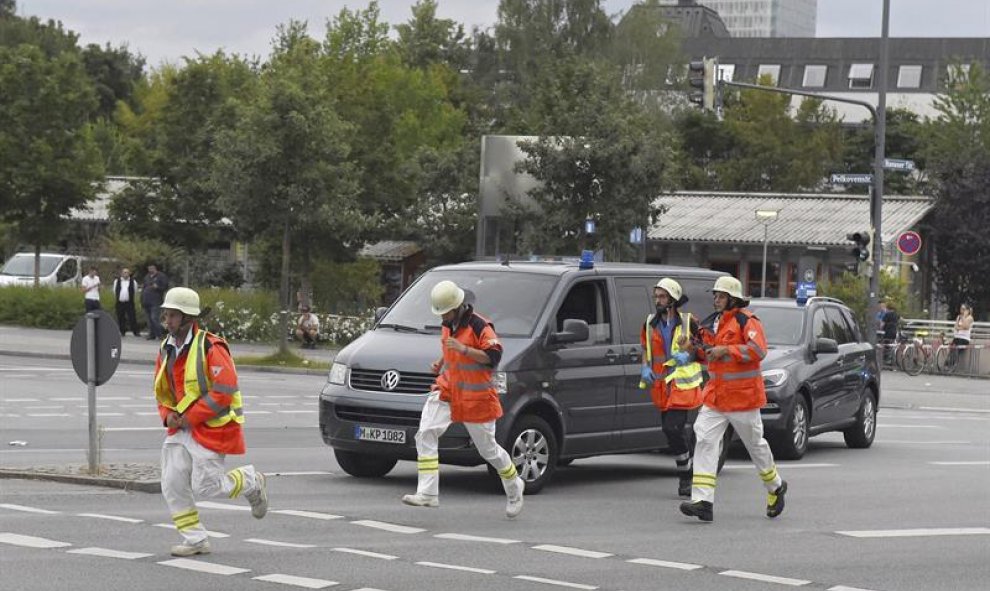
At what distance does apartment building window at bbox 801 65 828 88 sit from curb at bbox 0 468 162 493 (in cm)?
10768

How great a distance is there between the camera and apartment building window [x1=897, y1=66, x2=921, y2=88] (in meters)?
115

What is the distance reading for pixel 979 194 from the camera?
198ft

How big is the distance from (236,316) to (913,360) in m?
16.3

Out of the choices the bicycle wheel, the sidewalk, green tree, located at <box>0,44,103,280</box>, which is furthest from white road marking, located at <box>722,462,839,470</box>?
green tree, located at <box>0,44,103,280</box>

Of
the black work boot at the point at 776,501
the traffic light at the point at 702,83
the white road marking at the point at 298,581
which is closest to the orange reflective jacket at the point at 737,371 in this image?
the black work boot at the point at 776,501

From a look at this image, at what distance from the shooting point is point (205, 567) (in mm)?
10062

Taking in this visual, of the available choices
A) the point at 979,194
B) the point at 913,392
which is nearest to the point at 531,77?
the point at 979,194

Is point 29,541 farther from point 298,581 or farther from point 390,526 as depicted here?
point 390,526

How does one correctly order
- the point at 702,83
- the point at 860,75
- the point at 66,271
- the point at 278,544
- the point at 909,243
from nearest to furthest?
the point at 278,544 → the point at 702,83 → the point at 909,243 → the point at 66,271 → the point at 860,75

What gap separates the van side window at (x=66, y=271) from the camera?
53969 millimetres

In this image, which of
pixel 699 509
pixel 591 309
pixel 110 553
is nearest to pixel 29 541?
pixel 110 553

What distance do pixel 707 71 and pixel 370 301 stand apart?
1998 cm

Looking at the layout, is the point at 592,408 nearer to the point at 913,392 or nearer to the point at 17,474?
the point at 17,474

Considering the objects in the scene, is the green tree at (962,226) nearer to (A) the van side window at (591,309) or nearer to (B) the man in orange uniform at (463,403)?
(A) the van side window at (591,309)
